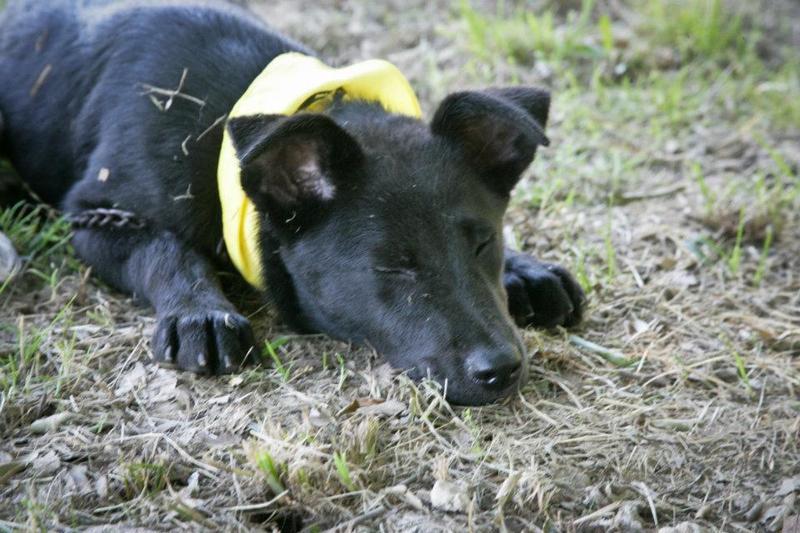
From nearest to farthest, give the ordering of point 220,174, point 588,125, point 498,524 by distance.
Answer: point 498,524, point 220,174, point 588,125

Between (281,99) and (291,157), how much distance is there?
39cm

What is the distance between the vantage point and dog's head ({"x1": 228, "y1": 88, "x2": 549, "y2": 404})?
3.02 m

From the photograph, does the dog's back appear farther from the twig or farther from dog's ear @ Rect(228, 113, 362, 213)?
the twig

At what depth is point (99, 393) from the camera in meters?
3.16

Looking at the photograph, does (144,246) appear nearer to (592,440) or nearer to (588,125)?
(592,440)

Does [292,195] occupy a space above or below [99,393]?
above

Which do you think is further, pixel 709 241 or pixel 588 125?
pixel 588 125

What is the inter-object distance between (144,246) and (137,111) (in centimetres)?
56

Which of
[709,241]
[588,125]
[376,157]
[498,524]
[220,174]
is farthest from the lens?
[588,125]

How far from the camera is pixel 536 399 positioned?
3.18 m

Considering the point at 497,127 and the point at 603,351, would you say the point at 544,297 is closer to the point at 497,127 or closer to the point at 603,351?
the point at 603,351

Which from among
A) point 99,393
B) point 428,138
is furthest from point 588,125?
point 99,393

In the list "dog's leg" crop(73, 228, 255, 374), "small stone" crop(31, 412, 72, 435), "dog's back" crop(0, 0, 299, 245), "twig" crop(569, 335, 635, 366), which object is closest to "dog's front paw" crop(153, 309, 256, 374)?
"dog's leg" crop(73, 228, 255, 374)

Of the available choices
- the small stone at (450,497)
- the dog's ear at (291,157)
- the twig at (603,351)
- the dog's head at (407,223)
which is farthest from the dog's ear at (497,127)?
the small stone at (450,497)
